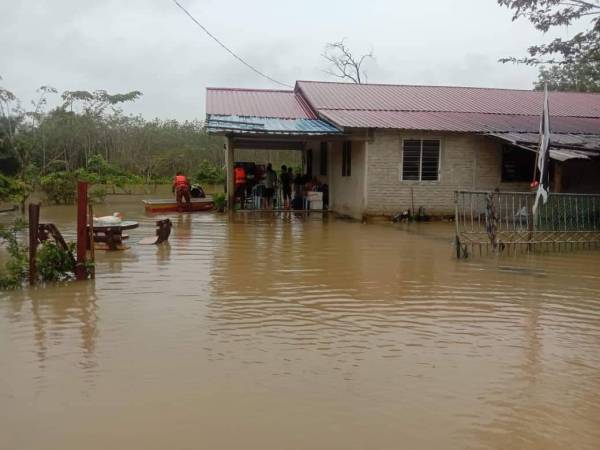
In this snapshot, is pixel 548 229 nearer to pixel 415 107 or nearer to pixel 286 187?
pixel 415 107

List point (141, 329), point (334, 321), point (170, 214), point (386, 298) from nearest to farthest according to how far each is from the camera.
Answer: point (141, 329) < point (334, 321) < point (386, 298) < point (170, 214)

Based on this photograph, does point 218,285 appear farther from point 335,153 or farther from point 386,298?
point 335,153

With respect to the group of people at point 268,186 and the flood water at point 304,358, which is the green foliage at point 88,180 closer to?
the group of people at point 268,186

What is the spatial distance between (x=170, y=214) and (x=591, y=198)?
11.7 meters

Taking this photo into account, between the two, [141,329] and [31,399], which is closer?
[31,399]

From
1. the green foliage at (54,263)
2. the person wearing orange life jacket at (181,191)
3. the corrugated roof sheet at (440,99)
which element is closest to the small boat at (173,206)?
the person wearing orange life jacket at (181,191)

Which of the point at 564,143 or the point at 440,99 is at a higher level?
the point at 440,99

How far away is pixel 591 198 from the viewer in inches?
476

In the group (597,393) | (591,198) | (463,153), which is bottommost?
(597,393)

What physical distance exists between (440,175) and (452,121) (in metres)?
1.82

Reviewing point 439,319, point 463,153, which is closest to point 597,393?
point 439,319

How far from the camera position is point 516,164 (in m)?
18.2

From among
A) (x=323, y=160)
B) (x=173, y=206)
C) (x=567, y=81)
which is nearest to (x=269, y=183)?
(x=323, y=160)

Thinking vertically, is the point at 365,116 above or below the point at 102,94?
below
